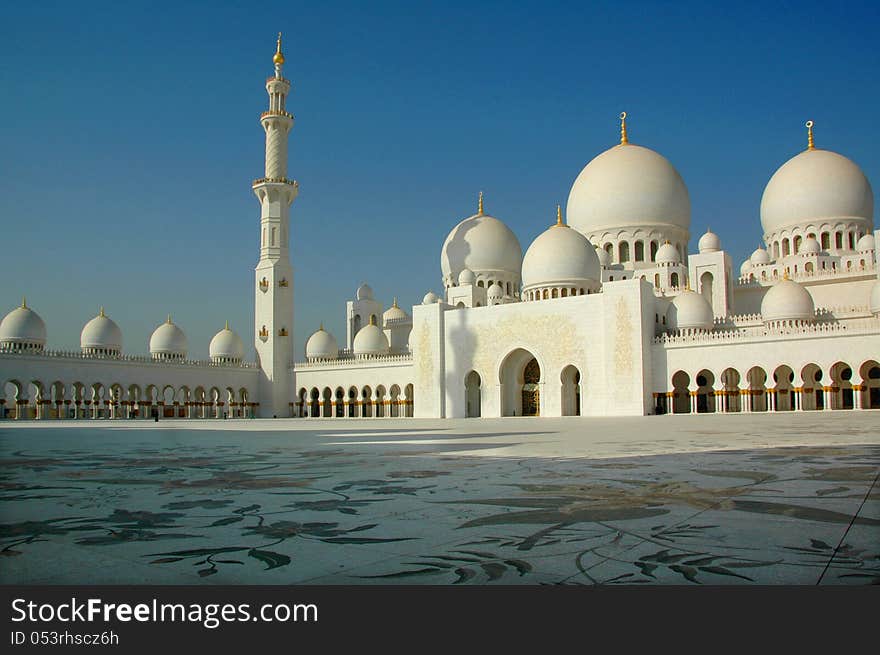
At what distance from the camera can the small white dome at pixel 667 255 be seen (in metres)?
30.1

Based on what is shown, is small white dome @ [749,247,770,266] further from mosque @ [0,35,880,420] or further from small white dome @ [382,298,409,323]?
small white dome @ [382,298,409,323]

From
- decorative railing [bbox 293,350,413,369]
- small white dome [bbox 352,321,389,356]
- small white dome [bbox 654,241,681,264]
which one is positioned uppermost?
small white dome [bbox 654,241,681,264]

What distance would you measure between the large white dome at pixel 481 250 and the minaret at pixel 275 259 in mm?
7520

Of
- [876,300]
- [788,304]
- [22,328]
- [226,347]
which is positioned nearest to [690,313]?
[788,304]

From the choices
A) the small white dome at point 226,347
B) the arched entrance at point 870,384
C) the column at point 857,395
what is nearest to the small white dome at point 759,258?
the arched entrance at point 870,384

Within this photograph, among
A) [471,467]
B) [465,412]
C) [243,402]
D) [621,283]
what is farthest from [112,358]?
[471,467]

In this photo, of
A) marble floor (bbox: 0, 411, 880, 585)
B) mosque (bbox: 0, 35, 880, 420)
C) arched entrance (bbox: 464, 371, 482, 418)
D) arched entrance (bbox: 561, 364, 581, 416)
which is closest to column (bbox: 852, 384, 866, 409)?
mosque (bbox: 0, 35, 880, 420)

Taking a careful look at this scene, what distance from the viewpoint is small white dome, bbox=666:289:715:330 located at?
2688 cm

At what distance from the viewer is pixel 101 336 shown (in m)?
33.2

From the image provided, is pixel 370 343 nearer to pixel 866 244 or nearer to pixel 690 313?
pixel 690 313

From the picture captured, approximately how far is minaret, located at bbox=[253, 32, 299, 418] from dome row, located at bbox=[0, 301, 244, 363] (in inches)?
83.6

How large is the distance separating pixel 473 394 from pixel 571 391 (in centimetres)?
433
